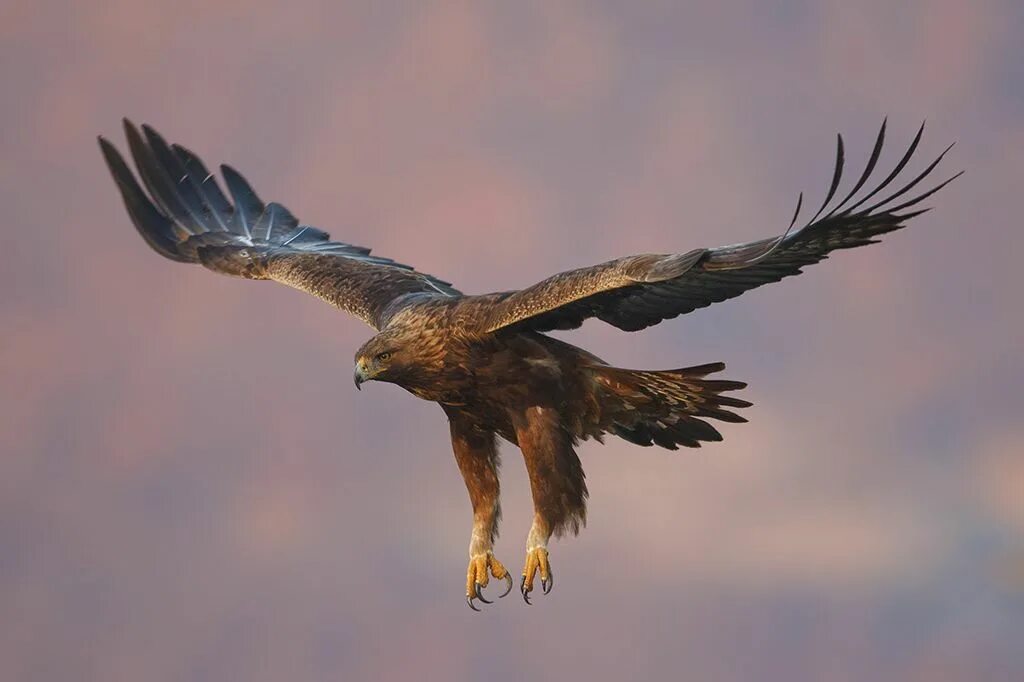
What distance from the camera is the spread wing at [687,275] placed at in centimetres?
1053

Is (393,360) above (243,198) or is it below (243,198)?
below

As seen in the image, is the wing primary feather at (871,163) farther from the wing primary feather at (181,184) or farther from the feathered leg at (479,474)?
the wing primary feather at (181,184)

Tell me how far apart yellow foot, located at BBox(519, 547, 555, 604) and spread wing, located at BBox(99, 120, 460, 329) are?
11.8 feet

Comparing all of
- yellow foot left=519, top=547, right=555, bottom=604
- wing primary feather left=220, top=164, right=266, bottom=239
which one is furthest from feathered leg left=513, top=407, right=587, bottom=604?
wing primary feather left=220, top=164, right=266, bottom=239

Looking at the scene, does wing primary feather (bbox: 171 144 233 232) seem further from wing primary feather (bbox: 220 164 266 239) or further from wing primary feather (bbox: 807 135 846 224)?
wing primary feather (bbox: 807 135 846 224)

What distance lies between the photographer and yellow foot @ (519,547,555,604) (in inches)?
468

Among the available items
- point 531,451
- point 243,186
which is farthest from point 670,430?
point 243,186

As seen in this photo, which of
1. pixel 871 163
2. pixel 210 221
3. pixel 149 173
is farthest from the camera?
pixel 210 221

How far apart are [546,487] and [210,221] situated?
222 inches

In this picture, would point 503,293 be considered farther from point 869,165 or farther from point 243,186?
point 243,186

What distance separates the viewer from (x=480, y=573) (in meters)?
12.5

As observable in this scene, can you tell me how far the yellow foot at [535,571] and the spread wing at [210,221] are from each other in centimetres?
360

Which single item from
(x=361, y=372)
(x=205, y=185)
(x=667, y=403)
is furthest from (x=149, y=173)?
(x=667, y=403)

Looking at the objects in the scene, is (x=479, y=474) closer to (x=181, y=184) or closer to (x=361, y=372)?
(x=361, y=372)
